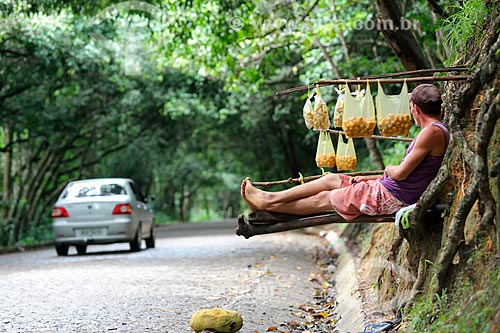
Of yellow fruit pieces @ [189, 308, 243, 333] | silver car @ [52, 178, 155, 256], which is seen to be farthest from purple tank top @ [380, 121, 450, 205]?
silver car @ [52, 178, 155, 256]

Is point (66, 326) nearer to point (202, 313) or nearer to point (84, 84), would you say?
point (202, 313)

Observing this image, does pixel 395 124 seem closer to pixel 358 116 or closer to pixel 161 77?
pixel 358 116

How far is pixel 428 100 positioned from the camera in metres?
6.85

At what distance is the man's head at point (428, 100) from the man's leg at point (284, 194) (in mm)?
1132

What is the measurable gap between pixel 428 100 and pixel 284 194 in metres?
1.62

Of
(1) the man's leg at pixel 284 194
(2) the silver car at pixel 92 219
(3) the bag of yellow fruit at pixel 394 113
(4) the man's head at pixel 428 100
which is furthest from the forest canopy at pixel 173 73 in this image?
(2) the silver car at pixel 92 219

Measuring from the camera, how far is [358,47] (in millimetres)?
20938

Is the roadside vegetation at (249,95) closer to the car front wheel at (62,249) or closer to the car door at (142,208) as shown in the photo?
the car door at (142,208)

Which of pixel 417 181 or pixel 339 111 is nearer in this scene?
pixel 417 181

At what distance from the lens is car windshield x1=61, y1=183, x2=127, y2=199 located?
17.8 meters

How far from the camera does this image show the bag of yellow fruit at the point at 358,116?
6.91m

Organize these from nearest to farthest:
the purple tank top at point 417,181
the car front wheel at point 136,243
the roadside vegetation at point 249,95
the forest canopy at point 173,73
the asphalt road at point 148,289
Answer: the roadside vegetation at point 249,95
the purple tank top at point 417,181
the asphalt road at point 148,289
the forest canopy at point 173,73
the car front wheel at point 136,243

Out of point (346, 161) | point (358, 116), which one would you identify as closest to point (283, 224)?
point (358, 116)

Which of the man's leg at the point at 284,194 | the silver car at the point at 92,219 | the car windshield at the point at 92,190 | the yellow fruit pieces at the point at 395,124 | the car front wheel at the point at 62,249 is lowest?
the car front wheel at the point at 62,249
